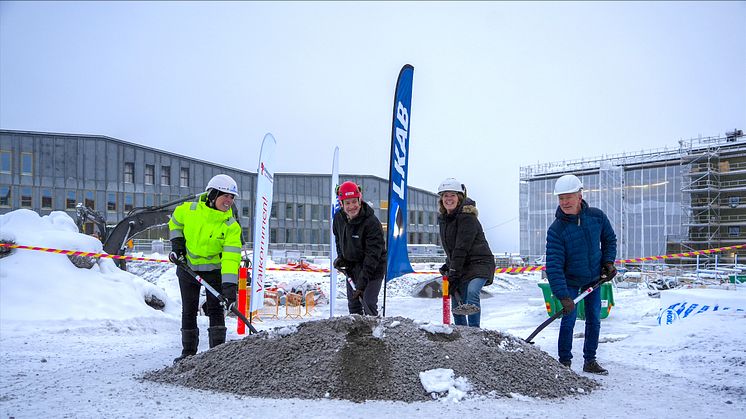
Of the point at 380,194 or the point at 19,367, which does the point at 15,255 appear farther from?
the point at 380,194

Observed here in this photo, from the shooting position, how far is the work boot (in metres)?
5.26

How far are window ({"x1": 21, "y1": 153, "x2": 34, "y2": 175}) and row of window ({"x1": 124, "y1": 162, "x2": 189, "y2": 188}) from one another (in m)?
5.73


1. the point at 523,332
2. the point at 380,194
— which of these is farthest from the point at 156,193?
the point at 523,332

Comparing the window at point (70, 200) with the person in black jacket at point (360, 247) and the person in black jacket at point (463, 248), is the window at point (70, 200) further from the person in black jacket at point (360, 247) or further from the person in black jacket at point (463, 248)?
the person in black jacket at point (463, 248)

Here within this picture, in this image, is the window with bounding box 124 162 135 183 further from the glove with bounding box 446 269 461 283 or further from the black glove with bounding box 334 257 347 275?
the glove with bounding box 446 269 461 283

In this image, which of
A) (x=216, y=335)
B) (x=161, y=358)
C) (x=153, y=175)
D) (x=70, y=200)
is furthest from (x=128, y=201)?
(x=216, y=335)

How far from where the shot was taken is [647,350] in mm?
6484

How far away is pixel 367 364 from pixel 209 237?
2214 millimetres

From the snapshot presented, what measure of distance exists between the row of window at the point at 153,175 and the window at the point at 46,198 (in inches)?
190

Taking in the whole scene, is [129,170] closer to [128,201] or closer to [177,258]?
[128,201]

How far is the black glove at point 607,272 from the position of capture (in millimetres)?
5469

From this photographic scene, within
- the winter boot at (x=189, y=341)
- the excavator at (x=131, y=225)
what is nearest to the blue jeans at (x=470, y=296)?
the winter boot at (x=189, y=341)

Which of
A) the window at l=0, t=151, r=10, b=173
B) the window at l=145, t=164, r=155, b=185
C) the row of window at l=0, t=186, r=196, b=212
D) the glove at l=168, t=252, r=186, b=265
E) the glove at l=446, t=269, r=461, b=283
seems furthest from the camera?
the window at l=145, t=164, r=155, b=185

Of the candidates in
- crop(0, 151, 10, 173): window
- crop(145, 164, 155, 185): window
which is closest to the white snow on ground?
crop(0, 151, 10, 173): window
